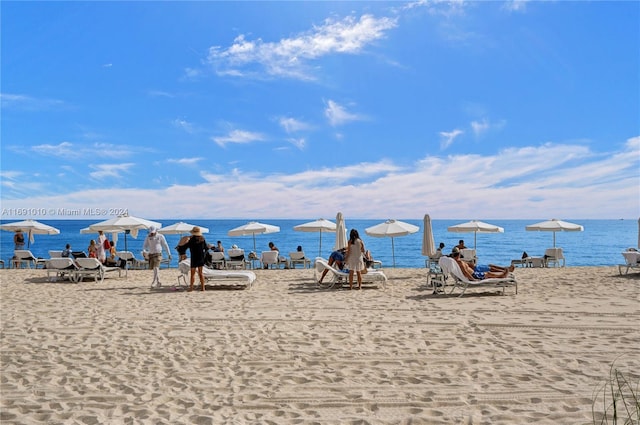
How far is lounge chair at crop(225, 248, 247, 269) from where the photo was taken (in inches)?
613

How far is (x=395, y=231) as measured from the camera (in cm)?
1434

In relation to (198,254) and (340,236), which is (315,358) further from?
(340,236)

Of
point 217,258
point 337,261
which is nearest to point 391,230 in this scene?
point 337,261

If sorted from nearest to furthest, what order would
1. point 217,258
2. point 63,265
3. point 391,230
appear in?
point 63,265, point 391,230, point 217,258

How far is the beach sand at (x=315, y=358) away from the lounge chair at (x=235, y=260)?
265 inches

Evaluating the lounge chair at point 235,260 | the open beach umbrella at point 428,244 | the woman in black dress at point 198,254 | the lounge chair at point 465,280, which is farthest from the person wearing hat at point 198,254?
the open beach umbrella at point 428,244

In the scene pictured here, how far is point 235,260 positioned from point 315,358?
1153cm

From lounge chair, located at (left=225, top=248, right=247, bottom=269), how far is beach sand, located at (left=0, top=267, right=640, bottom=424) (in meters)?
6.74

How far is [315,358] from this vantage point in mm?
4902

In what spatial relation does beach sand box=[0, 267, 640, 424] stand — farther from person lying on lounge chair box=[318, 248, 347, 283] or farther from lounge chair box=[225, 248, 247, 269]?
lounge chair box=[225, 248, 247, 269]

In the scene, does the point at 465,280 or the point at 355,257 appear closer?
the point at 465,280

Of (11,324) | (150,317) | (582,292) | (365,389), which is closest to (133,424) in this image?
(365,389)

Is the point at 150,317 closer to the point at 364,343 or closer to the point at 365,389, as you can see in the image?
the point at 364,343

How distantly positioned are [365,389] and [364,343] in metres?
1.43
